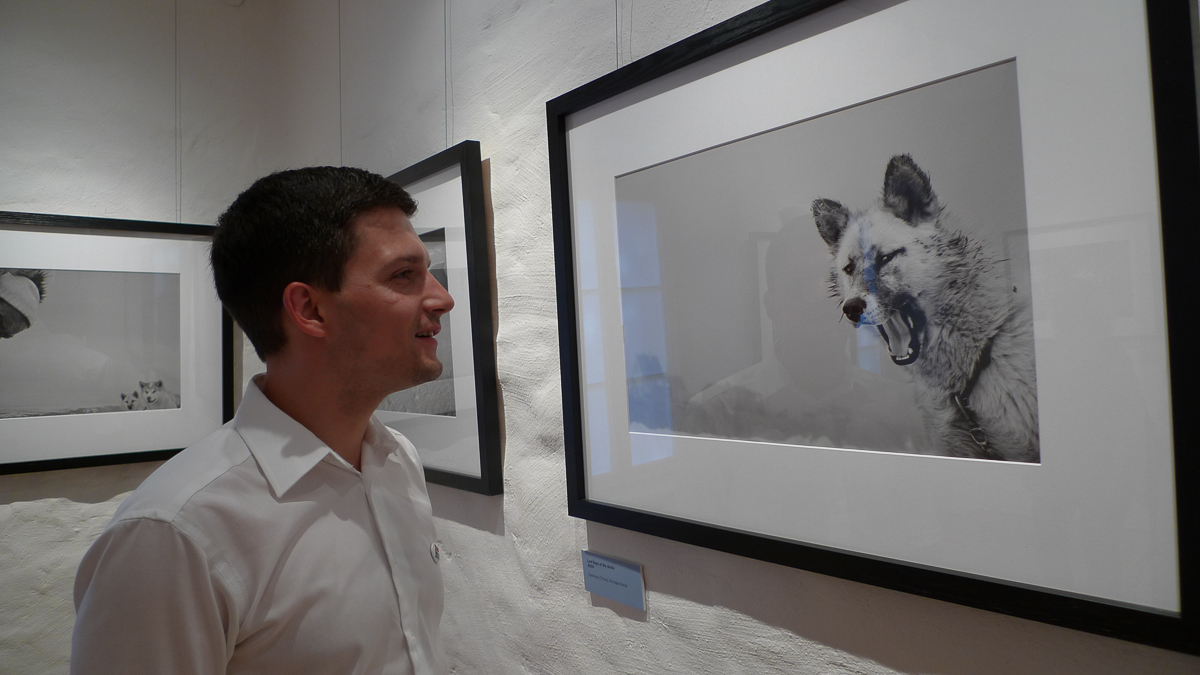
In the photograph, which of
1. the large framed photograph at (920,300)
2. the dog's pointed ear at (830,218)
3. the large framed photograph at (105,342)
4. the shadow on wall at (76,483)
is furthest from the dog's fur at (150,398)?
the dog's pointed ear at (830,218)

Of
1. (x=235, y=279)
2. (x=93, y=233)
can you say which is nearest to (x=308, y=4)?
(x=93, y=233)

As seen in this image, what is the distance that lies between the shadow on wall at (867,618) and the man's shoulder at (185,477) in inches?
23.7

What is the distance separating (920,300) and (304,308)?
2.44 feet

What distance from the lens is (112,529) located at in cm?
67

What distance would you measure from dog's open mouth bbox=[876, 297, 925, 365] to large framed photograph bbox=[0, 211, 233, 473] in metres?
1.90

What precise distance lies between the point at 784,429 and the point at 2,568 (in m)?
2.03

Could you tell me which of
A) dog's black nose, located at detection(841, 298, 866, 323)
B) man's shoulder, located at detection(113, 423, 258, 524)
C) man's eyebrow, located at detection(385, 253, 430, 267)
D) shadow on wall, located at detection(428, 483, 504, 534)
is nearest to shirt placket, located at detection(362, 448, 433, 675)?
man's shoulder, located at detection(113, 423, 258, 524)

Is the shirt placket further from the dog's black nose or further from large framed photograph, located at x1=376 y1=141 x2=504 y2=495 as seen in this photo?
the dog's black nose

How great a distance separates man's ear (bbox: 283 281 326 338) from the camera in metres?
0.83

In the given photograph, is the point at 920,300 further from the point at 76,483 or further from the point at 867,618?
the point at 76,483

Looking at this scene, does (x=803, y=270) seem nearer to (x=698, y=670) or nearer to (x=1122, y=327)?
(x=1122, y=327)

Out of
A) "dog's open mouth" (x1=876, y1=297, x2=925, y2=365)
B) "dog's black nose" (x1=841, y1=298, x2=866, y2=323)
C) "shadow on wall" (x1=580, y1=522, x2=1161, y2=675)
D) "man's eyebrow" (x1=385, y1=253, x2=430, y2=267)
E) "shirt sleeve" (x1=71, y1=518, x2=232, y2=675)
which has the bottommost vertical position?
"shadow on wall" (x1=580, y1=522, x2=1161, y2=675)

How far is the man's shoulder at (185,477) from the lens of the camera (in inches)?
26.8

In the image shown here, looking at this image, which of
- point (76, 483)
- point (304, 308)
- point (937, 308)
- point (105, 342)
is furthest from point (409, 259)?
point (76, 483)
